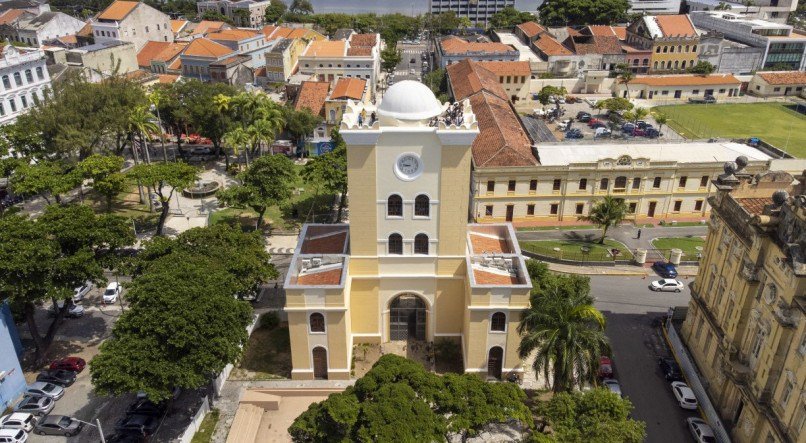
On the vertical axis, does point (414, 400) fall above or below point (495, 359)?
above

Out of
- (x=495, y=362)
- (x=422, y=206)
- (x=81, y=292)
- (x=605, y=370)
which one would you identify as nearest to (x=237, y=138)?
(x=81, y=292)

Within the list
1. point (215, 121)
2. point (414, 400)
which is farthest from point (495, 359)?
point (215, 121)

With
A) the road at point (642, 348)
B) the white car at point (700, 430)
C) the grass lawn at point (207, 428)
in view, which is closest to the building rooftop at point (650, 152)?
the road at point (642, 348)

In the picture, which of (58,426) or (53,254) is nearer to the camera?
(58,426)

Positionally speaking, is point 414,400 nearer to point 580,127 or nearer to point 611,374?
point 611,374

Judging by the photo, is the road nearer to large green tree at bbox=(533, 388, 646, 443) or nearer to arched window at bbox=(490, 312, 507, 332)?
large green tree at bbox=(533, 388, 646, 443)

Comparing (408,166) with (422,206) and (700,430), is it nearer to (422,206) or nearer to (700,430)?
(422,206)

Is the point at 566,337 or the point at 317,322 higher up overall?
the point at 566,337
